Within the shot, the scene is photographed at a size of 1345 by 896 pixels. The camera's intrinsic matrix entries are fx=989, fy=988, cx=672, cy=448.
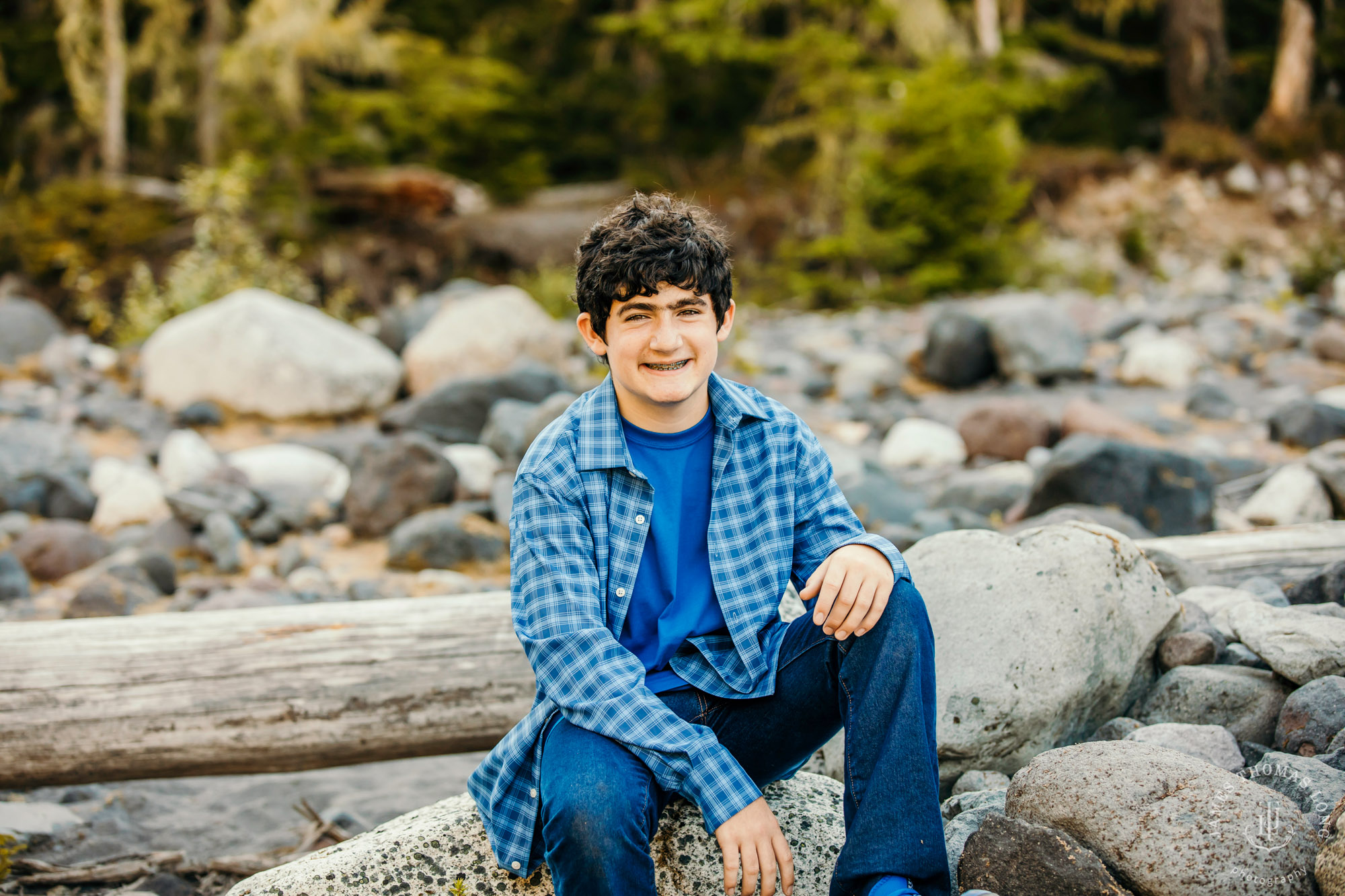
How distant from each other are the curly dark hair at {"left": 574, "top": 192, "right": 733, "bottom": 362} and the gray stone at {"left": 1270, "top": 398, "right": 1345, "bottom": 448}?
579 cm

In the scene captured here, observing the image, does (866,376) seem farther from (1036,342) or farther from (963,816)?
(963,816)

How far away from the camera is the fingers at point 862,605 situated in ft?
6.75

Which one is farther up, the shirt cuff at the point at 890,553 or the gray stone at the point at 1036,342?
the shirt cuff at the point at 890,553

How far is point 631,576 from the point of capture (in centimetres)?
223

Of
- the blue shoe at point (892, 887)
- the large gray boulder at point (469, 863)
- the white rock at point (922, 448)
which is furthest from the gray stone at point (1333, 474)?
the blue shoe at point (892, 887)

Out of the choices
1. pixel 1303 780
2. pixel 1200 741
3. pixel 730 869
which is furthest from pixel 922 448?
pixel 730 869

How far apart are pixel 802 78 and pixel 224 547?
1127 centimetres

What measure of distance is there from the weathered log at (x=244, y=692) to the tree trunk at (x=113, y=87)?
12321 millimetres

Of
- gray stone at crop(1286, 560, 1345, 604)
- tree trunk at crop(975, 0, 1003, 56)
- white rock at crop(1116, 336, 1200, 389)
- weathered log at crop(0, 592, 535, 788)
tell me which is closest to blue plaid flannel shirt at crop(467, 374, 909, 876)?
weathered log at crop(0, 592, 535, 788)

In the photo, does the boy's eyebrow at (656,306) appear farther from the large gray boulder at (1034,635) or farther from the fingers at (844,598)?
the large gray boulder at (1034,635)

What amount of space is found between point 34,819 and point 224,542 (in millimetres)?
2409

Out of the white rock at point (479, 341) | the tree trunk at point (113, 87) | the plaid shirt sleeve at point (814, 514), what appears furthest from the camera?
the tree trunk at point (113, 87)

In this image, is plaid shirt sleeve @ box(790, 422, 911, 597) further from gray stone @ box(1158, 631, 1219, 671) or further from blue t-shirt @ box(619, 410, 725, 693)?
gray stone @ box(1158, 631, 1219, 671)

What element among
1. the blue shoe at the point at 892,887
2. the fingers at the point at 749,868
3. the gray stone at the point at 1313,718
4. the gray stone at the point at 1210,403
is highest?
the fingers at the point at 749,868
